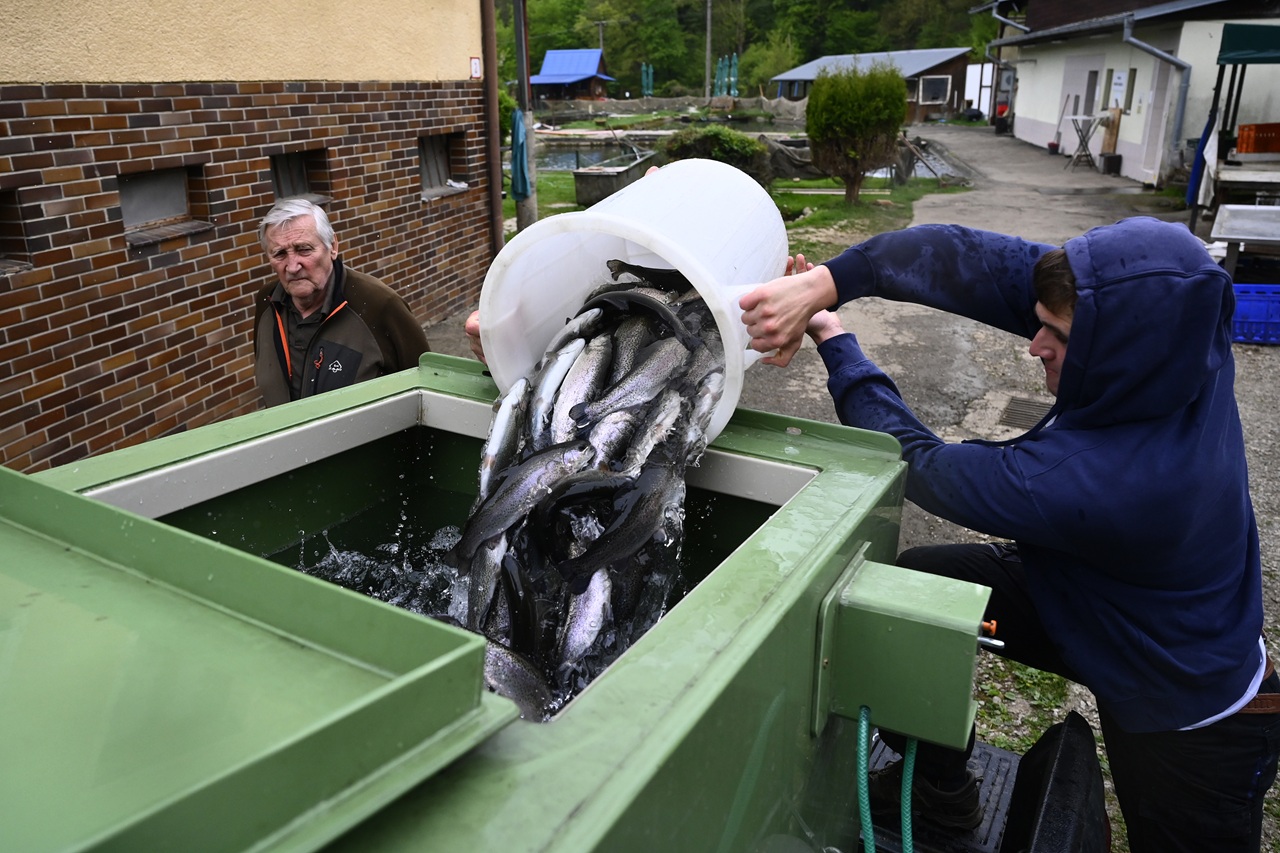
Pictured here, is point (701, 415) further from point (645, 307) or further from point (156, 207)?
point (156, 207)

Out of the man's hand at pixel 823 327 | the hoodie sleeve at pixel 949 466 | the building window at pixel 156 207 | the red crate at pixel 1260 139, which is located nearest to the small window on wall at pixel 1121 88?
the red crate at pixel 1260 139

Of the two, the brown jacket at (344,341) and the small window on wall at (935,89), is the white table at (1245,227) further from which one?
the small window on wall at (935,89)

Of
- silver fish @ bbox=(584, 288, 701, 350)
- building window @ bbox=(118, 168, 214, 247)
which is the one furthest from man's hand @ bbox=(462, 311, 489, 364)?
building window @ bbox=(118, 168, 214, 247)

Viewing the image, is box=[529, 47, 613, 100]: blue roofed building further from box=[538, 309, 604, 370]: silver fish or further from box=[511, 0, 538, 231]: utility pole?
box=[538, 309, 604, 370]: silver fish

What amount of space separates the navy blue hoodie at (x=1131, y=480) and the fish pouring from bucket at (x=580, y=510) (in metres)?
0.50

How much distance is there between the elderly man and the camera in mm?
3662

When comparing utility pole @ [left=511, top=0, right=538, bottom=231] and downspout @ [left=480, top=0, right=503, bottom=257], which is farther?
utility pole @ [left=511, top=0, right=538, bottom=231]

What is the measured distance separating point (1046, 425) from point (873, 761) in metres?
1.24

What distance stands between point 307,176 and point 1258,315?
8.11 meters

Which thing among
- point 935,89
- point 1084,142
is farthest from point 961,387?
point 935,89

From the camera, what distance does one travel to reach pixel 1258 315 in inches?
337

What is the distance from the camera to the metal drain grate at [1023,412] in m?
6.65

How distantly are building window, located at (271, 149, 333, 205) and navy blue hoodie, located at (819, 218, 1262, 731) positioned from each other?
18.4ft

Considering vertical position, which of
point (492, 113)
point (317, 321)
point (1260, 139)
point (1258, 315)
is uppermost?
point (492, 113)
